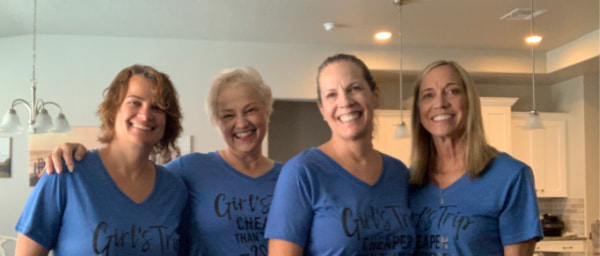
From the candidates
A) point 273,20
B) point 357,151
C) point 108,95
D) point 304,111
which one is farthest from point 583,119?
point 108,95

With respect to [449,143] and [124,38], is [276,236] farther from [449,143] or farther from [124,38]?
[124,38]

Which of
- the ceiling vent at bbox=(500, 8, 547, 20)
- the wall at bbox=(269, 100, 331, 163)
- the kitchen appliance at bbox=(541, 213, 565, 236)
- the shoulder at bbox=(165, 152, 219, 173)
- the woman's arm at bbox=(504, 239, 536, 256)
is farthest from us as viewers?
the wall at bbox=(269, 100, 331, 163)

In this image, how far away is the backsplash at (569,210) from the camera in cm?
614

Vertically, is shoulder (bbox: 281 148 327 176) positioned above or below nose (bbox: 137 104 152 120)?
below

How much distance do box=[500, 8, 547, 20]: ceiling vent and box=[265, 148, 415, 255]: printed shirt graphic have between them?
3395mm

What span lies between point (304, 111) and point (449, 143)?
16.4 ft

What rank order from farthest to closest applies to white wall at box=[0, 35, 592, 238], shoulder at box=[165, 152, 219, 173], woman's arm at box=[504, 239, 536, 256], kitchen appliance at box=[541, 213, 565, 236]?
→ kitchen appliance at box=[541, 213, 565, 236] → white wall at box=[0, 35, 592, 238] → shoulder at box=[165, 152, 219, 173] → woman's arm at box=[504, 239, 536, 256]

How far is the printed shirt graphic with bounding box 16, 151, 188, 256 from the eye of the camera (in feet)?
4.78

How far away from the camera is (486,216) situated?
1.58 meters

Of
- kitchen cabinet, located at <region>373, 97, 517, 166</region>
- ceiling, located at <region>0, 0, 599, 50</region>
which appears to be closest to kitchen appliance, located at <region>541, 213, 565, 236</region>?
kitchen cabinet, located at <region>373, 97, 517, 166</region>

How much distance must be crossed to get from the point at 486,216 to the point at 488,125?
178 inches

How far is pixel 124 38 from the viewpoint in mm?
5262

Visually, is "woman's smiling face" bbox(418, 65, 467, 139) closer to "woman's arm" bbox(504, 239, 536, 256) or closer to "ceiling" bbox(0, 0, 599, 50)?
"woman's arm" bbox(504, 239, 536, 256)

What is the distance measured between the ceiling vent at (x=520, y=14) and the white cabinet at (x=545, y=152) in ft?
5.99
